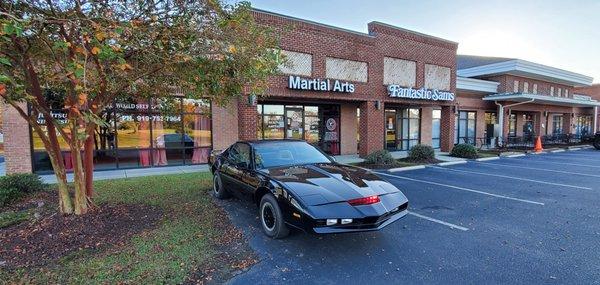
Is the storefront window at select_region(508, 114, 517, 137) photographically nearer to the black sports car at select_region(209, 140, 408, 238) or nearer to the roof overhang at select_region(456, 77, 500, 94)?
the roof overhang at select_region(456, 77, 500, 94)

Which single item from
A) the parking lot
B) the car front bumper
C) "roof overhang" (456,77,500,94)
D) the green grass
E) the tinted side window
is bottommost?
the parking lot

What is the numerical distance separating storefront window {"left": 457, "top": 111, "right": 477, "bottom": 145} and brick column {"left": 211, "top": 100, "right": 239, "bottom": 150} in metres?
15.7

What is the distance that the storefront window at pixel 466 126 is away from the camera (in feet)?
70.1

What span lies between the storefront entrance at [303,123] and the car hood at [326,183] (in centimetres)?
910

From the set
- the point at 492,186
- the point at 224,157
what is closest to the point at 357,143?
the point at 492,186

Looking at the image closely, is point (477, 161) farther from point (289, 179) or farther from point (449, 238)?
point (289, 179)

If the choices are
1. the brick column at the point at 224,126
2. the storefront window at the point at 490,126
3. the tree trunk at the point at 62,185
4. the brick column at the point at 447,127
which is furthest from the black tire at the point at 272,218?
the storefront window at the point at 490,126

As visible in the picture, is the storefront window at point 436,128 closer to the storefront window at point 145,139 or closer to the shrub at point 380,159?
the shrub at point 380,159

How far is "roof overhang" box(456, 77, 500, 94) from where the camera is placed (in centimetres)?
1977

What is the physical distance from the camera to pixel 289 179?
458cm

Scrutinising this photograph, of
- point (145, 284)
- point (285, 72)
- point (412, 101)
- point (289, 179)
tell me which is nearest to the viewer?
point (145, 284)

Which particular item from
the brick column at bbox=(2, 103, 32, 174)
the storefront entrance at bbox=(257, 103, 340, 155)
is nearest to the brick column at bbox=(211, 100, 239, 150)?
the storefront entrance at bbox=(257, 103, 340, 155)

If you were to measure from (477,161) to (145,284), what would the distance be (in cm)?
1512

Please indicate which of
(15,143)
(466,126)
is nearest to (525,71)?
(466,126)
